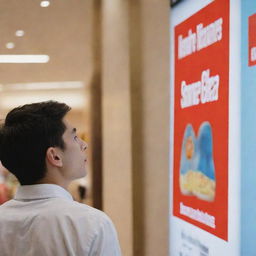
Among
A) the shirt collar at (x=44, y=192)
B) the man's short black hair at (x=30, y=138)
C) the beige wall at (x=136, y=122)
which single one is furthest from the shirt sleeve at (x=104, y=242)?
the beige wall at (x=136, y=122)

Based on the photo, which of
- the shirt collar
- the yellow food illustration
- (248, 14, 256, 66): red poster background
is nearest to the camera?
the shirt collar

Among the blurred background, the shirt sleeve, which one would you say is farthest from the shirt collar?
the blurred background

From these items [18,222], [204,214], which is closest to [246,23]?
[204,214]

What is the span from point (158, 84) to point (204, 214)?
3.33 ft

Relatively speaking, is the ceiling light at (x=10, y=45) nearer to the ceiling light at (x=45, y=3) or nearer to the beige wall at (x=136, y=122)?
the ceiling light at (x=45, y=3)

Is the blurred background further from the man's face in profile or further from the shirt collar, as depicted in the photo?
the shirt collar

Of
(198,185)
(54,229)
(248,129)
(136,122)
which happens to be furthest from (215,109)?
(54,229)

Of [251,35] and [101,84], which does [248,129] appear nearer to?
[251,35]

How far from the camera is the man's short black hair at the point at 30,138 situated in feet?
5.75

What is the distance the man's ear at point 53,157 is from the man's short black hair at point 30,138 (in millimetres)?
14

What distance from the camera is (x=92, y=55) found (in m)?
3.83

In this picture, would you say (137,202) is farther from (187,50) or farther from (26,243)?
(26,243)

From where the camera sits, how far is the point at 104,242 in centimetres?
159

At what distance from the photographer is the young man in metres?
1.60
